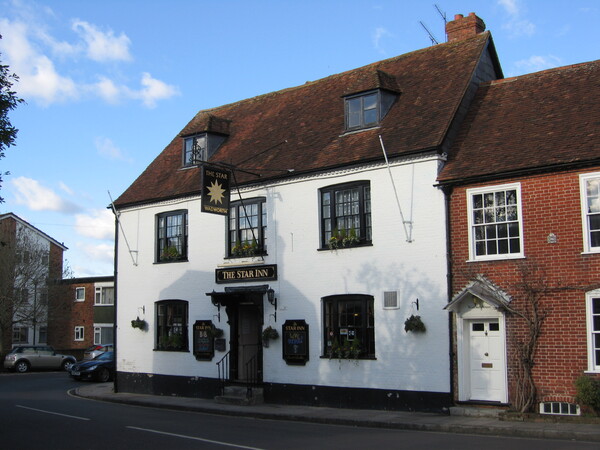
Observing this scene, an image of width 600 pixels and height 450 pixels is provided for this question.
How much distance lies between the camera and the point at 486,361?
16203mm

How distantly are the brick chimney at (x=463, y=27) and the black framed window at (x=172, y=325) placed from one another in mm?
12133

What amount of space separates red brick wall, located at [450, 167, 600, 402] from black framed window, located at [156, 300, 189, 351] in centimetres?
1081

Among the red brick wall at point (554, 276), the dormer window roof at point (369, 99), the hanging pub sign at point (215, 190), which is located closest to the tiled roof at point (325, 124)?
the dormer window roof at point (369, 99)

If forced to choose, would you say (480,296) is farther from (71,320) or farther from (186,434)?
(71,320)

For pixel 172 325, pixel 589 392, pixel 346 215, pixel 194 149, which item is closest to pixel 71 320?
pixel 172 325

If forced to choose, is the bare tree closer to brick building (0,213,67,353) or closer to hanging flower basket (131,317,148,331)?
hanging flower basket (131,317,148,331)

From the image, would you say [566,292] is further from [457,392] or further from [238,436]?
[238,436]

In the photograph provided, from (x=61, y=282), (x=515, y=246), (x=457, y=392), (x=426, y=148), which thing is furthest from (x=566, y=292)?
(x=61, y=282)

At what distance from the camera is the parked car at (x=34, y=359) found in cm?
3931

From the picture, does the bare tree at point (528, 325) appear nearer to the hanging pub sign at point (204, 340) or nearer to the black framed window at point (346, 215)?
the black framed window at point (346, 215)

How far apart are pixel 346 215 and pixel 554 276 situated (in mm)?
5859

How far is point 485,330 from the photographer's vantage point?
53.6ft

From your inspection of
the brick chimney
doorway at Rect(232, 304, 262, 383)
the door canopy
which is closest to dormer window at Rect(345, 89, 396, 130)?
the brick chimney

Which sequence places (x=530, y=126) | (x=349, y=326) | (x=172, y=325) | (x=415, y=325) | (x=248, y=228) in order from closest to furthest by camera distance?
(x=415, y=325)
(x=530, y=126)
(x=349, y=326)
(x=248, y=228)
(x=172, y=325)
